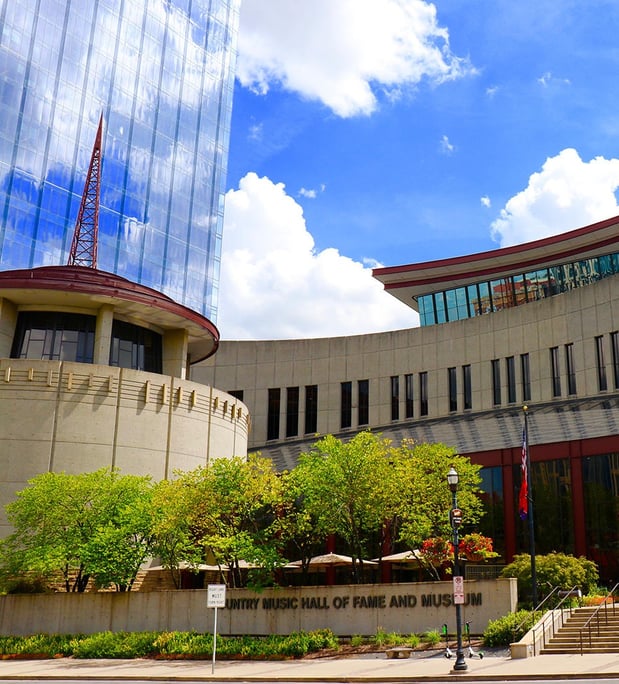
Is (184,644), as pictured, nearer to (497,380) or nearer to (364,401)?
(497,380)

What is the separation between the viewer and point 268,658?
91.6 feet

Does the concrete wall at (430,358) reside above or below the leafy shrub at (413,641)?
above

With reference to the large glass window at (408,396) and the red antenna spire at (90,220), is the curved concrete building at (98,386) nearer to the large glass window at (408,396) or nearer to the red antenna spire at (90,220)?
the red antenna spire at (90,220)

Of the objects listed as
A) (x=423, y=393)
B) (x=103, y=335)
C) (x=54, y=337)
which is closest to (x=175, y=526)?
(x=103, y=335)

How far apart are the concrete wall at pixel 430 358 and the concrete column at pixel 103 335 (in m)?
20.9

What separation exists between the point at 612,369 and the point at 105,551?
31.3m

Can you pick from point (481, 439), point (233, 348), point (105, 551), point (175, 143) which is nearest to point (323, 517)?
point (105, 551)

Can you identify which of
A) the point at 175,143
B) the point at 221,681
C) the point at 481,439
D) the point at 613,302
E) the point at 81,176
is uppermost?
the point at 175,143

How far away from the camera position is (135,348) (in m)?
47.8

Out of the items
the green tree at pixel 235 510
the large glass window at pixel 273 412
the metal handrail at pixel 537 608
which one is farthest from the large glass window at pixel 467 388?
the metal handrail at pixel 537 608

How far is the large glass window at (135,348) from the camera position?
154 ft

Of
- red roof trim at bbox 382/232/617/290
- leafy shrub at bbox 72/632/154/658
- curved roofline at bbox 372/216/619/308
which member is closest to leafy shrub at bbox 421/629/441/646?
leafy shrub at bbox 72/632/154/658

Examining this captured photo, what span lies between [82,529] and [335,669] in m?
14.2

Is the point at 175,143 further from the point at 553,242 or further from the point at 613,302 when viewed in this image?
the point at 613,302
